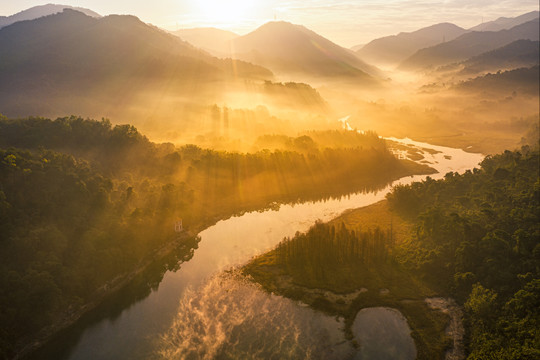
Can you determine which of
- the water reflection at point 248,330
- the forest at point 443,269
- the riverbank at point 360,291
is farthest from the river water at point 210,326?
the forest at point 443,269

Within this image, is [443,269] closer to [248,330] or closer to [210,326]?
[248,330]

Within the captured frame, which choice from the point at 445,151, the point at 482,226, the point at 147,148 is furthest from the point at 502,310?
the point at 445,151

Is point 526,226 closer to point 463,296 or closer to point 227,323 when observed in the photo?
point 463,296

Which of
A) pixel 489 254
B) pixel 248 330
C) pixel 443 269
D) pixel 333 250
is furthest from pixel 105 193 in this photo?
pixel 489 254

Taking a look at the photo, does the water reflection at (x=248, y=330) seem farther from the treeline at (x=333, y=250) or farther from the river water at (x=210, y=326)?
the treeline at (x=333, y=250)

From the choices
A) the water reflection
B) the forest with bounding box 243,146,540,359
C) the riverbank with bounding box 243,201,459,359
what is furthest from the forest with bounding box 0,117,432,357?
the riverbank with bounding box 243,201,459,359

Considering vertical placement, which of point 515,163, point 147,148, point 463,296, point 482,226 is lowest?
point 463,296
